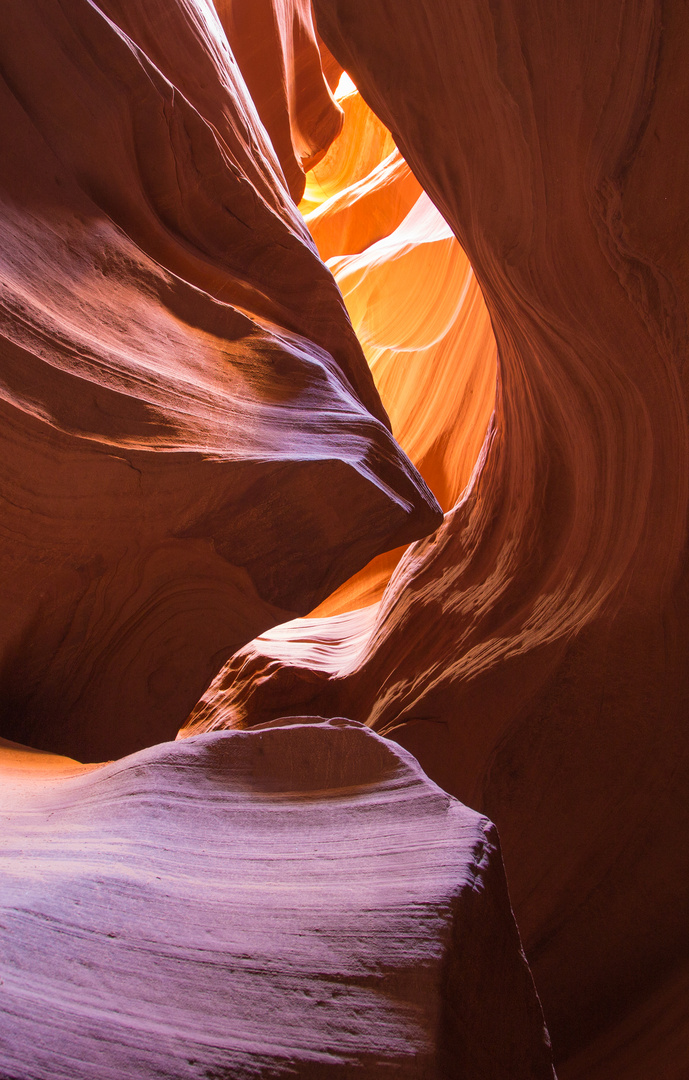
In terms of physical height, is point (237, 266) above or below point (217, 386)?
above

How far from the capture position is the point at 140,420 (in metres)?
2.09

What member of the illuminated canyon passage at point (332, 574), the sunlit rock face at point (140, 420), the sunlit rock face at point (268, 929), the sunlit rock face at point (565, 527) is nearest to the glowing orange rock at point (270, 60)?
the illuminated canyon passage at point (332, 574)

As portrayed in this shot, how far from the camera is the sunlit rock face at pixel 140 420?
6.65 ft

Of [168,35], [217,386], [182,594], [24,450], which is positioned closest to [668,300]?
[217,386]

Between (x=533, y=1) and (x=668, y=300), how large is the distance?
2.81 feet

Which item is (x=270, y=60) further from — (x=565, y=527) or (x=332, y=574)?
(x=332, y=574)

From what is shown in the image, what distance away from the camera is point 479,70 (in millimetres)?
2000

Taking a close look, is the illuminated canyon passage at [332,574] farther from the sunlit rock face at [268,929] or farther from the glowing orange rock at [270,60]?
the glowing orange rock at [270,60]

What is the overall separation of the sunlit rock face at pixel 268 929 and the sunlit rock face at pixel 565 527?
5.10 ft

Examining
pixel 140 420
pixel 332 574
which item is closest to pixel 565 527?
pixel 332 574

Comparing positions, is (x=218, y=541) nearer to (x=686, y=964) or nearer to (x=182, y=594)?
(x=182, y=594)

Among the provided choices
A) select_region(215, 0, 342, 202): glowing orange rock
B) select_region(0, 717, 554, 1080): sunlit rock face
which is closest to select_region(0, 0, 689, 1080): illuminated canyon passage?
select_region(0, 717, 554, 1080): sunlit rock face

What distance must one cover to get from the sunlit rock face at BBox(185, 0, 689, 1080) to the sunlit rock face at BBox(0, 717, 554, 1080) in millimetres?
1554

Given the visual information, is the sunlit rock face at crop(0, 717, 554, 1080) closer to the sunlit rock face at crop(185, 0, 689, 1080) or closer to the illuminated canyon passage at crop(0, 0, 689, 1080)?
the illuminated canyon passage at crop(0, 0, 689, 1080)
